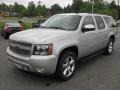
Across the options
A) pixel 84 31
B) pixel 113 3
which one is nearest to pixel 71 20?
pixel 84 31

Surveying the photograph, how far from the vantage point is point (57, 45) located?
14.9ft

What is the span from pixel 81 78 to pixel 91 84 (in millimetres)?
489

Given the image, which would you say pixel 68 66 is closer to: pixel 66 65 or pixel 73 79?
pixel 66 65

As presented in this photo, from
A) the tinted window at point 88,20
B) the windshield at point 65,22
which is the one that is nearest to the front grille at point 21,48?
the windshield at point 65,22

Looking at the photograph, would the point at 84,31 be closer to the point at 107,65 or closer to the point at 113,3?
the point at 107,65

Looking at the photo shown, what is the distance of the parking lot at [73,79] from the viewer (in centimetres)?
462

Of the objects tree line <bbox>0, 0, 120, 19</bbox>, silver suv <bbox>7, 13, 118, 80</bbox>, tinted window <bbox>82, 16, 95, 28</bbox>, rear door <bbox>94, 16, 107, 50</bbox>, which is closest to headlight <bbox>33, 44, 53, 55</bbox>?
silver suv <bbox>7, 13, 118, 80</bbox>

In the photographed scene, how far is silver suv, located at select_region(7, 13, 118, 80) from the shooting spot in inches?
173

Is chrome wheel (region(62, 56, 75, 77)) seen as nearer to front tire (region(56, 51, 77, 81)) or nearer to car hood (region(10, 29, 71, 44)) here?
front tire (region(56, 51, 77, 81))

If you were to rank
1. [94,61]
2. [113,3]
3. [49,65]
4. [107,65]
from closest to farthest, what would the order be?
[49,65] < [107,65] < [94,61] < [113,3]

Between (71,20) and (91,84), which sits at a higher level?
(71,20)

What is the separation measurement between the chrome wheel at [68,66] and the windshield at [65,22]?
0.90 m

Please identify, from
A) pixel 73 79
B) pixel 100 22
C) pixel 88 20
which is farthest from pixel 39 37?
pixel 100 22

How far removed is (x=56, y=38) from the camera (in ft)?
15.0
